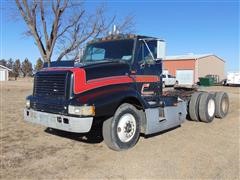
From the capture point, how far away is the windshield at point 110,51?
25.2 feet

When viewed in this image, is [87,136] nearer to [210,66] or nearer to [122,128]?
[122,128]

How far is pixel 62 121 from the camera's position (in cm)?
641

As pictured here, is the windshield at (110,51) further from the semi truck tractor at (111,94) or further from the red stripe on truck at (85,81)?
the red stripe on truck at (85,81)

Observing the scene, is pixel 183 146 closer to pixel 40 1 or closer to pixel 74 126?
pixel 74 126

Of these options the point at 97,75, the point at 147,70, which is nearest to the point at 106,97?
the point at 97,75

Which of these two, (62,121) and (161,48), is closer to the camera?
(62,121)

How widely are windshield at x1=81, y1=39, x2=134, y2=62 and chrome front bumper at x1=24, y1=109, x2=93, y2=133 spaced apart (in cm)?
208

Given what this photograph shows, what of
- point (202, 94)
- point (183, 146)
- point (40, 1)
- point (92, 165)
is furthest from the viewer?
point (40, 1)

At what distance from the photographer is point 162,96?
8.59 m

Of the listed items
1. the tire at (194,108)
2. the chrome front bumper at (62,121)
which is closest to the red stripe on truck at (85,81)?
the chrome front bumper at (62,121)

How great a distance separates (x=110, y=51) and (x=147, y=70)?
106 centimetres

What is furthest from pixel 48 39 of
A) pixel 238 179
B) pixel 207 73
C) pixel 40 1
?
pixel 207 73

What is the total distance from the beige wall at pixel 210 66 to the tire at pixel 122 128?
4649 centimetres

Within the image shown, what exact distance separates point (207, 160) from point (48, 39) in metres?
16.8
